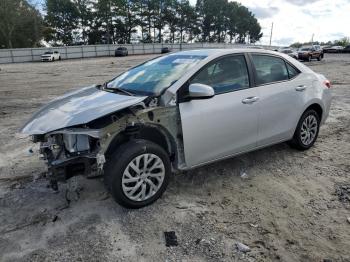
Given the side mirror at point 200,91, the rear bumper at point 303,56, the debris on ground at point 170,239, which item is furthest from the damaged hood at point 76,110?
the rear bumper at point 303,56

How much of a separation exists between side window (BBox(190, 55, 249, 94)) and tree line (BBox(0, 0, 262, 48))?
5584cm

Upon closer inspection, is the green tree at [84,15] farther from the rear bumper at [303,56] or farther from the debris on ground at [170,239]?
the debris on ground at [170,239]

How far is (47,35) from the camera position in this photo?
207 ft

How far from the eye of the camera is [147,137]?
388 cm

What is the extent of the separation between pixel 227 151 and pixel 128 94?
4.68 feet

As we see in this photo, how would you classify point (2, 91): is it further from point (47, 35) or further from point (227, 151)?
point (47, 35)

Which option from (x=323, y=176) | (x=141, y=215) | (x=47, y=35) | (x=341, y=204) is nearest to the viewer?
(x=141, y=215)

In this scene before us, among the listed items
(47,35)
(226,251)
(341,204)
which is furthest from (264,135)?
(47,35)

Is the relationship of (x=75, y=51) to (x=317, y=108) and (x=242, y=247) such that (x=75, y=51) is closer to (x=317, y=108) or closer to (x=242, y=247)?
(x=317, y=108)

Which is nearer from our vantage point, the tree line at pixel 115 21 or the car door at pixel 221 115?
the car door at pixel 221 115

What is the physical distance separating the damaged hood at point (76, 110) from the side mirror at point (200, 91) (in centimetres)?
55

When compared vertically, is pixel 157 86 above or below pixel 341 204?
above

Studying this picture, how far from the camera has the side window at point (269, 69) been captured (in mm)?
4570

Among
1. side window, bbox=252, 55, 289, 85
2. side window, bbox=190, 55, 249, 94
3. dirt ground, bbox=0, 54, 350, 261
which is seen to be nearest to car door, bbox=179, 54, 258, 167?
side window, bbox=190, 55, 249, 94
